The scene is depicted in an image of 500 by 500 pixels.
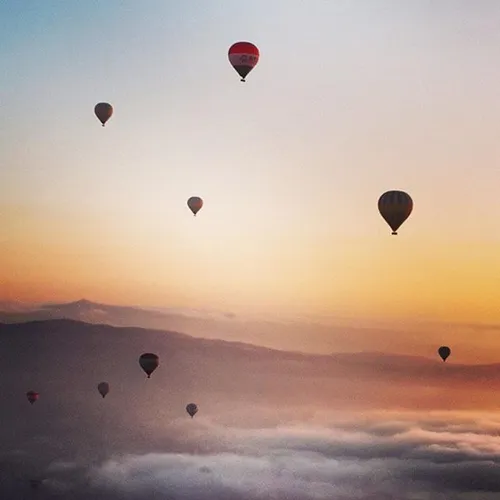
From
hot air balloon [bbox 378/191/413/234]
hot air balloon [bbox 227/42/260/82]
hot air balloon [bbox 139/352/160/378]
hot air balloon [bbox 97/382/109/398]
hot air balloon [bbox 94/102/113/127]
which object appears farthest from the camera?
hot air balloon [bbox 97/382/109/398]

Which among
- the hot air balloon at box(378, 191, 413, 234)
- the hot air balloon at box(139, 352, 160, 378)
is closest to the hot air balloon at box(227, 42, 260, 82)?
the hot air balloon at box(378, 191, 413, 234)

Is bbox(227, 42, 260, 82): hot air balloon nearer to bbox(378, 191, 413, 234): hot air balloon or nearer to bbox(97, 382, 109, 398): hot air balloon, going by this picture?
bbox(378, 191, 413, 234): hot air balloon

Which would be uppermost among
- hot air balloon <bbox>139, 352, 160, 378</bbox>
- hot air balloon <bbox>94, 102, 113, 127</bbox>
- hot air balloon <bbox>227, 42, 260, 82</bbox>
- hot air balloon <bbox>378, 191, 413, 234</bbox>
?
hot air balloon <bbox>94, 102, 113, 127</bbox>

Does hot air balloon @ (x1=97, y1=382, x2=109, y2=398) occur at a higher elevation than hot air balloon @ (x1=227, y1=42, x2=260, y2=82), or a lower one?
higher

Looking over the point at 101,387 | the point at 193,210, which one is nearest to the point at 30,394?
the point at 101,387

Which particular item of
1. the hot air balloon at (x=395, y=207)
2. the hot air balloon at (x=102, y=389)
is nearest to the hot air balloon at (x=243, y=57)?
the hot air balloon at (x=395, y=207)

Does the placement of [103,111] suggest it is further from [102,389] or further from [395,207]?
[102,389]
